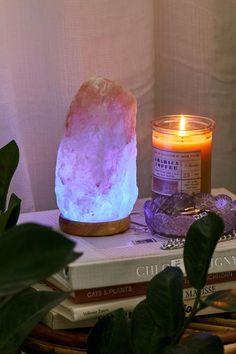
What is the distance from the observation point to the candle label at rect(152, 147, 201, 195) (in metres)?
0.77

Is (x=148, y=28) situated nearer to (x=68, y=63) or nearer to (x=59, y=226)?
(x=68, y=63)

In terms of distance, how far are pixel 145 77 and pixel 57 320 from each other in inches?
14.8

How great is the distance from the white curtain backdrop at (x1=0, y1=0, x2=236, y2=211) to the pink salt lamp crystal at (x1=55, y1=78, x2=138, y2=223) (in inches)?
4.9

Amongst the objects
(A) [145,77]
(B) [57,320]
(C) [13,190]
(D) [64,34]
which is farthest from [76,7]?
(B) [57,320]

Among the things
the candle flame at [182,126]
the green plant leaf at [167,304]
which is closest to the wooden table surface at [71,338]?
the green plant leaf at [167,304]

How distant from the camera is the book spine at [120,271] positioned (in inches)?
25.1

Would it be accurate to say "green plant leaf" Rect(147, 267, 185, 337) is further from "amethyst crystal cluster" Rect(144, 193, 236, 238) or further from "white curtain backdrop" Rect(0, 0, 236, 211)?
"white curtain backdrop" Rect(0, 0, 236, 211)

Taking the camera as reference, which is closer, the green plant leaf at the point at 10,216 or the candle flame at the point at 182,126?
the green plant leaf at the point at 10,216

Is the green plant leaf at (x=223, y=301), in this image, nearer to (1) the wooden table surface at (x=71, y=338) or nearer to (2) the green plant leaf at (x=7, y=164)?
(1) the wooden table surface at (x=71, y=338)

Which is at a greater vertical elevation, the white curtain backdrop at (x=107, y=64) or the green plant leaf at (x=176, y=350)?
the white curtain backdrop at (x=107, y=64)

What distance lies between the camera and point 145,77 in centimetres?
89

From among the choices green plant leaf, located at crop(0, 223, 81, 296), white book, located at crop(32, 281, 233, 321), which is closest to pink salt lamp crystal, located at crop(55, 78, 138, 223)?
white book, located at crop(32, 281, 233, 321)

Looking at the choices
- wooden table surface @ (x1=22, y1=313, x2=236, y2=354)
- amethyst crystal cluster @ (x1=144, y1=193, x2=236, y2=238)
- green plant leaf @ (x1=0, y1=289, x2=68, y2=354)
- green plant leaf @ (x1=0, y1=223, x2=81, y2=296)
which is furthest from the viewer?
amethyst crystal cluster @ (x1=144, y1=193, x2=236, y2=238)

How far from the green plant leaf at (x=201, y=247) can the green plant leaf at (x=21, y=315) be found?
10 centimetres
